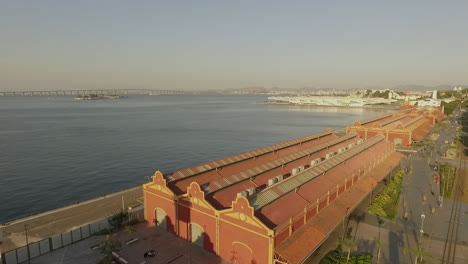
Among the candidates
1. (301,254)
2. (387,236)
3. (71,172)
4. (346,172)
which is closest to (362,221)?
(387,236)

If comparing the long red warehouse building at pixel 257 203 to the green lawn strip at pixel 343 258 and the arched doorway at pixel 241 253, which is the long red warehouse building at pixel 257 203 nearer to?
the arched doorway at pixel 241 253

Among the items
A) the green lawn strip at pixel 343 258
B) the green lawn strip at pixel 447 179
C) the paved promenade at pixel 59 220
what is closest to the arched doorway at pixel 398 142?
the green lawn strip at pixel 447 179

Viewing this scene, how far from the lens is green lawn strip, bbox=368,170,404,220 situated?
42.2 metres

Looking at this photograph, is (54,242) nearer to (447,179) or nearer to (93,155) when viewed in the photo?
(93,155)

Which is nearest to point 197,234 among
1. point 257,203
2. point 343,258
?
point 257,203

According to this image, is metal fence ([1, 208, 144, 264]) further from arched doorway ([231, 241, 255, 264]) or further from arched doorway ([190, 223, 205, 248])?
arched doorway ([231, 241, 255, 264])

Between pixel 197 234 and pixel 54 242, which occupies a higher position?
pixel 197 234

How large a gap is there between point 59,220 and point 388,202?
47.5 metres

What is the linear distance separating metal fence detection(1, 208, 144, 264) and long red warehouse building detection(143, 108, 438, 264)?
6016 millimetres

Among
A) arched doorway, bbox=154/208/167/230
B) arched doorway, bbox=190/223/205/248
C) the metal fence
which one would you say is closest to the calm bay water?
the metal fence

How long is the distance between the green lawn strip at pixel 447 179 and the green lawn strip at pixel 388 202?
664 centimetres

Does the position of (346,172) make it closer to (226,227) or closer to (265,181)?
(265,181)

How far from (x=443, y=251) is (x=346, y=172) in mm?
15249

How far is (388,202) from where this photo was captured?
151 ft
